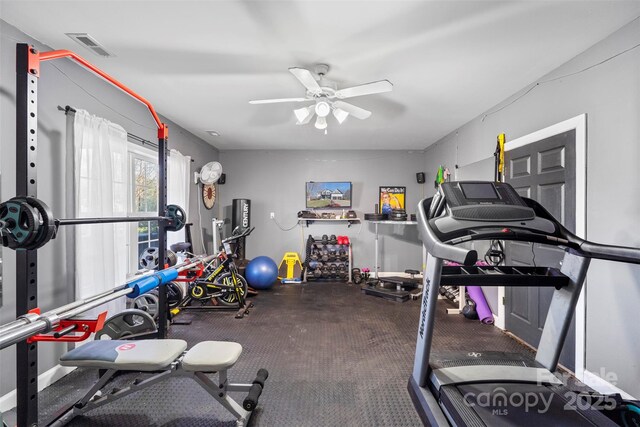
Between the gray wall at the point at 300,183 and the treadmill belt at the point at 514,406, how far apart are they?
163 inches

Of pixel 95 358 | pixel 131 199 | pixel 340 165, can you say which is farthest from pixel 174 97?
pixel 340 165

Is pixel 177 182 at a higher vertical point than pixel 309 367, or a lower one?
higher

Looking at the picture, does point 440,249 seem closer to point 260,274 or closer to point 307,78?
point 307,78

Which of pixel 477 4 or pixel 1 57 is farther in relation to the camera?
pixel 1 57

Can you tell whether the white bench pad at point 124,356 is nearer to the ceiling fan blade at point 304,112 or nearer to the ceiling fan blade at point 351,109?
the ceiling fan blade at point 304,112

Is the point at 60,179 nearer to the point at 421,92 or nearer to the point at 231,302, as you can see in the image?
the point at 231,302

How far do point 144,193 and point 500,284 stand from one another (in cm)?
351

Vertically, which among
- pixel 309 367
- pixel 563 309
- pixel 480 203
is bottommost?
pixel 309 367

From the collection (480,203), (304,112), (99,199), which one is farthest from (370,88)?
(99,199)

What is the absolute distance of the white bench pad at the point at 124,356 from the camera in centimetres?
152

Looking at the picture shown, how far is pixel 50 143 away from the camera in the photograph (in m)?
2.06

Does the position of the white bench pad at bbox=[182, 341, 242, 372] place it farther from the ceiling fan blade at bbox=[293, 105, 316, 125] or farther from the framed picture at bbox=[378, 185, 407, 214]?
the framed picture at bbox=[378, 185, 407, 214]

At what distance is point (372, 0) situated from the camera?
5.11 feet

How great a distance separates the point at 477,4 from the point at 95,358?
2.88 meters
